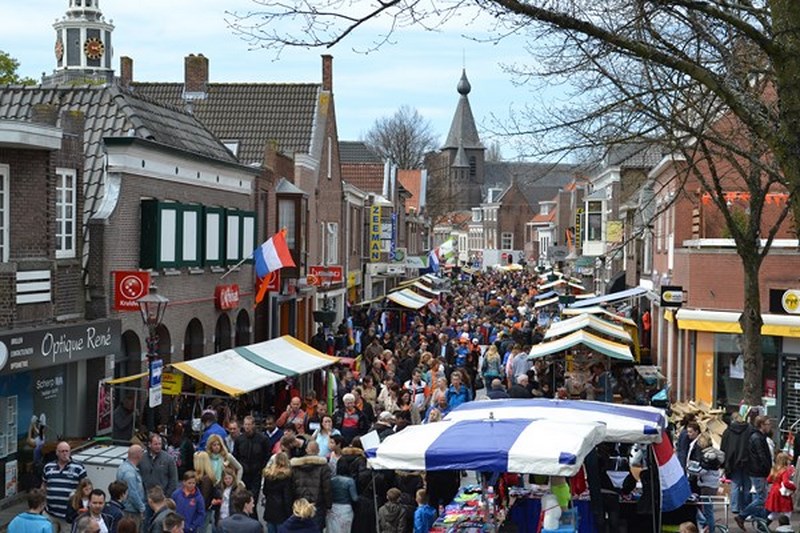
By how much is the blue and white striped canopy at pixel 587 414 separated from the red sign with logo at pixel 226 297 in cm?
1458

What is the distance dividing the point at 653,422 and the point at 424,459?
285cm

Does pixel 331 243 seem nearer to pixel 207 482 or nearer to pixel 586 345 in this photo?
pixel 586 345

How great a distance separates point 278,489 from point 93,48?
133 feet

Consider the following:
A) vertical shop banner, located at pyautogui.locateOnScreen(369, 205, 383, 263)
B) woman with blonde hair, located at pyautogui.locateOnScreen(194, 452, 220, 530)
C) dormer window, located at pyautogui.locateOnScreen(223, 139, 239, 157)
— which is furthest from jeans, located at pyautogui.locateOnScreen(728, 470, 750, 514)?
vertical shop banner, located at pyautogui.locateOnScreen(369, 205, 383, 263)

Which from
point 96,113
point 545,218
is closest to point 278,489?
point 96,113

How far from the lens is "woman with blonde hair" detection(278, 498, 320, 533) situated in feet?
42.2

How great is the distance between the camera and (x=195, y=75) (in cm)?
4216

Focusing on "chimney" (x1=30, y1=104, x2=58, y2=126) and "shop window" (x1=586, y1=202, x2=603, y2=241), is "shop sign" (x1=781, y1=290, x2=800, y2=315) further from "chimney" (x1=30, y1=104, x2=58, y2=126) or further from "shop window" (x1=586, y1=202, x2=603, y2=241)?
"shop window" (x1=586, y1=202, x2=603, y2=241)

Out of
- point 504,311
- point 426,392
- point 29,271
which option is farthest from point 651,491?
point 504,311

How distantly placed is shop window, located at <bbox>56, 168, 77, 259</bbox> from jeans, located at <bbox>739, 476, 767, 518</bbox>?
36.2 ft

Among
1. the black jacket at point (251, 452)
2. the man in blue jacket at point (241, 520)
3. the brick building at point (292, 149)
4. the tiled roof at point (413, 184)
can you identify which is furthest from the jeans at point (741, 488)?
the tiled roof at point (413, 184)

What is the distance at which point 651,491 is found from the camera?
13320mm

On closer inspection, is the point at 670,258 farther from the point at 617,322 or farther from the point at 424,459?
the point at 424,459

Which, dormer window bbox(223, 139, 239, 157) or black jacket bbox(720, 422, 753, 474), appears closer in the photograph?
black jacket bbox(720, 422, 753, 474)
